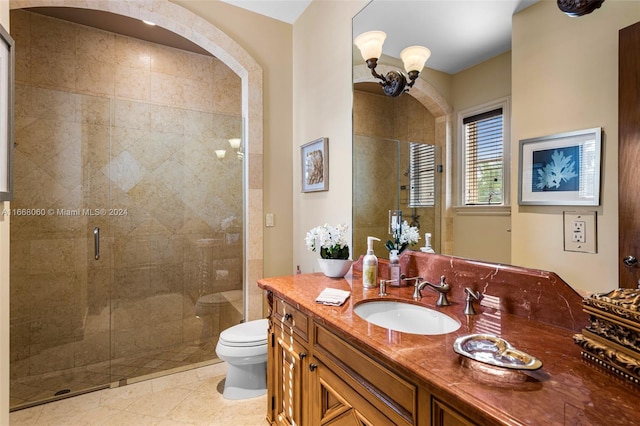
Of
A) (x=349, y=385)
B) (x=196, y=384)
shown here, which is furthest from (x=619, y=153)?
(x=196, y=384)

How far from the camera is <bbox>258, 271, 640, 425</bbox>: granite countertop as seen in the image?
0.61m

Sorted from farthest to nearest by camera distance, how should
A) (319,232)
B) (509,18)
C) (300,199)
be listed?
(300,199) < (319,232) < (509,18)

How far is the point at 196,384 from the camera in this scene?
2.38 m

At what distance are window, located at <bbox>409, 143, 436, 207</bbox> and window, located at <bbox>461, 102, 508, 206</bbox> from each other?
177 millimetres

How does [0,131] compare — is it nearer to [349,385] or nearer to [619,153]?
[349,385]

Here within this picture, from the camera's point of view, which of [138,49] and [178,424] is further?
[138,49]

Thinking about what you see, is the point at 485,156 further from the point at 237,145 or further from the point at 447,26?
the point at 237,145

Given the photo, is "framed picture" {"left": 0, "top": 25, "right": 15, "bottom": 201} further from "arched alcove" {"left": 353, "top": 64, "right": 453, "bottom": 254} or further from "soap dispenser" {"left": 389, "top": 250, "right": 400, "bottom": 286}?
"arched alcove" {"left": 353, "top": 64, "right": 453, "bottom": 254}

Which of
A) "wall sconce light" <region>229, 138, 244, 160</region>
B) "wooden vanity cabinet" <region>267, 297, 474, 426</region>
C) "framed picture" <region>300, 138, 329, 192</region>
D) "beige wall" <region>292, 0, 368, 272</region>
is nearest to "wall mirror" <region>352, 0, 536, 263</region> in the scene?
"beige wall" <region>292, 0, 368, 272</region>

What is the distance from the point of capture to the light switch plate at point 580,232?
98 cm

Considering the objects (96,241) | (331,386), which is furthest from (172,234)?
(331,386)

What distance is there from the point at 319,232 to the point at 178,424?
142 cm

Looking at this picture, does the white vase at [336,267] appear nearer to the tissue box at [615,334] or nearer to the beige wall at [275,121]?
the beige wall at [275,121]

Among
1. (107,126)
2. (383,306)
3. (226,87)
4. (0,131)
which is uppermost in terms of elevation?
(226,87)
